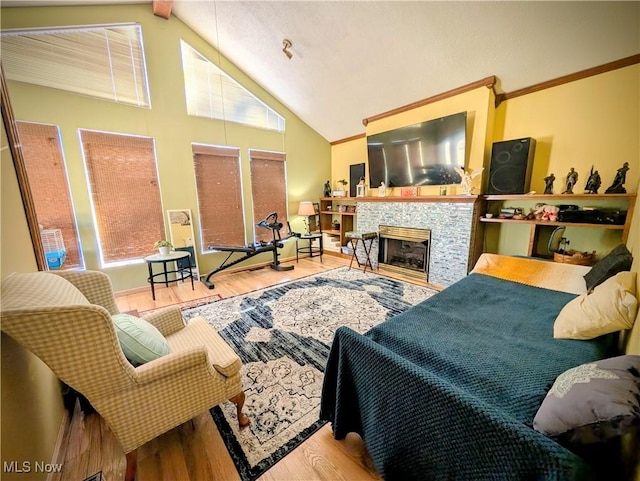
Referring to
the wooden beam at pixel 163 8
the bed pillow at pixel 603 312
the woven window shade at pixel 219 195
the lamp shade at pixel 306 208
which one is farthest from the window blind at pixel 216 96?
the bed pillow at pixel 603 312

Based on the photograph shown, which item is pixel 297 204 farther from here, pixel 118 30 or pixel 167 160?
pixel 118 30

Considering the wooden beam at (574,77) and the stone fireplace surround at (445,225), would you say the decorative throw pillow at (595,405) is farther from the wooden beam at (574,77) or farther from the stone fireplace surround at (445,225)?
the wooden beam at (574,77)

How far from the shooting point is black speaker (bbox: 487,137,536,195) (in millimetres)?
2883

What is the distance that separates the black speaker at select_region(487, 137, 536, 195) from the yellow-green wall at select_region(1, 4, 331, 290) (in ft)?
12.0

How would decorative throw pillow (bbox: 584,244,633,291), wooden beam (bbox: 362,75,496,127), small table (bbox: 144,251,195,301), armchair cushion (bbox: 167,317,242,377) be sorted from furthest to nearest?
small table (bbox: 144,251,195,301)
wooden beam (bbox: 362,75,496,127)
decorative throw pillow (bbox: 584,244,633,291)
armchair cushion (bbox: 167,317,242,377)

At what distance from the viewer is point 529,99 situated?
3.02 meters

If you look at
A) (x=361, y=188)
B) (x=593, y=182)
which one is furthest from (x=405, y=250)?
(x=593, y=182)

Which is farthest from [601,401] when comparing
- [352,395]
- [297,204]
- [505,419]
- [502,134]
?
[297,204]

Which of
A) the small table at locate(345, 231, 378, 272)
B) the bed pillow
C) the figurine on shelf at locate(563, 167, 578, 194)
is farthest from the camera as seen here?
the small table at locate(345, 231, 378, 272)

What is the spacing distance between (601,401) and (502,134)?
3.67 meters

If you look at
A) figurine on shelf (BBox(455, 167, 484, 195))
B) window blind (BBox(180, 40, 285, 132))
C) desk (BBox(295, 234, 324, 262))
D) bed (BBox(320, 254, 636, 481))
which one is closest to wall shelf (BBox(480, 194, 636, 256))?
figurine on shelf (BBox(455, 167, 484, 195))

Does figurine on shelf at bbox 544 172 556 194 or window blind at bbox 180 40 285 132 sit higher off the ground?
window blind at bbox 180 40 285 132

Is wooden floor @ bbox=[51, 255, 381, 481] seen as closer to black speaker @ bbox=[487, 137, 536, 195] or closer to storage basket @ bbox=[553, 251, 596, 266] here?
storage basket @ bbox=[553, 251, 596, 266]

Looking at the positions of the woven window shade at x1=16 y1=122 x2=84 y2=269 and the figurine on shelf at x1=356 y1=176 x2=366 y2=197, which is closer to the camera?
the woven window shade at x1=16 y1=122 x2=84 y2=269
